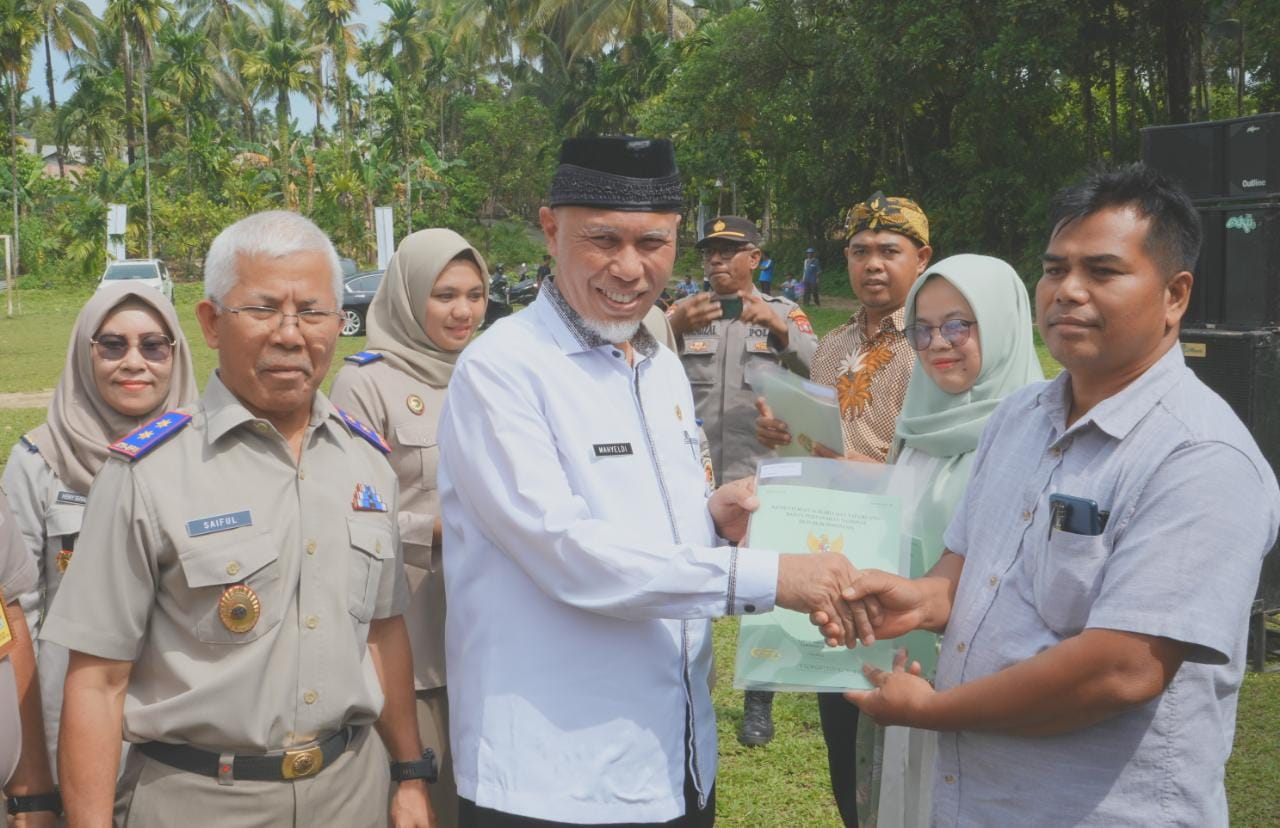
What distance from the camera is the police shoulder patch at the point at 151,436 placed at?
2105 millimetres

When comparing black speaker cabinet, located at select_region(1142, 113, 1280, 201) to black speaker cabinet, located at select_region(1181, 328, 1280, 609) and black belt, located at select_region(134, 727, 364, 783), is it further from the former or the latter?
black belt, located at select_region(134, 727, 364, 783)

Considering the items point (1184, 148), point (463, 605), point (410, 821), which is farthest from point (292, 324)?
point (1184, 148)

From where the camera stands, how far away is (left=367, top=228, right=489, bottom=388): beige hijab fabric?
3.49m

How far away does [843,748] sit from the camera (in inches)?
139

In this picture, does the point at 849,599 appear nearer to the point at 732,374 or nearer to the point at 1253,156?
the point at 732,374

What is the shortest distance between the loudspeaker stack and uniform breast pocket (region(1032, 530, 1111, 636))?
164 inches

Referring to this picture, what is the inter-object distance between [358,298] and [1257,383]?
18.7 metres

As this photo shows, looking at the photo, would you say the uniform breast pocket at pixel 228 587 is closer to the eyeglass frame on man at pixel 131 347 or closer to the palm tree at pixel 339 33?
the eyeglass frame on man at pixel 131 347

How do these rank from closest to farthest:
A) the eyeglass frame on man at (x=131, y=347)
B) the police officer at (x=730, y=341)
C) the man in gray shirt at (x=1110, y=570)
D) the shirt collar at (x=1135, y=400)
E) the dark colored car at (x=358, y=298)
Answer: the man in gray shirt at (x=1110, y=570) → the shirt collar at (x=1135, y=400) → the eyeglass frame on man at (x=131, y=347) → the police officer at (x=730, y=341) → the dark colored car at (x=358, y=298)

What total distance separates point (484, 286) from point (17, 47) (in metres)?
23.1

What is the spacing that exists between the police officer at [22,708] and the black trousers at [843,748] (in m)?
2.16

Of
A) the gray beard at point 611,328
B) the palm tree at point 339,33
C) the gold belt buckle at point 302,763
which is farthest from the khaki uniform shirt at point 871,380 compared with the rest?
the palm tree at point 339,33

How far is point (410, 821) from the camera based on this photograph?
2391mm

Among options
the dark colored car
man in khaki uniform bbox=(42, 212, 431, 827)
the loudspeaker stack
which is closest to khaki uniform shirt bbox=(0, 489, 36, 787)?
man in khaki uniform bbox=(42, 212, 431, 827)
